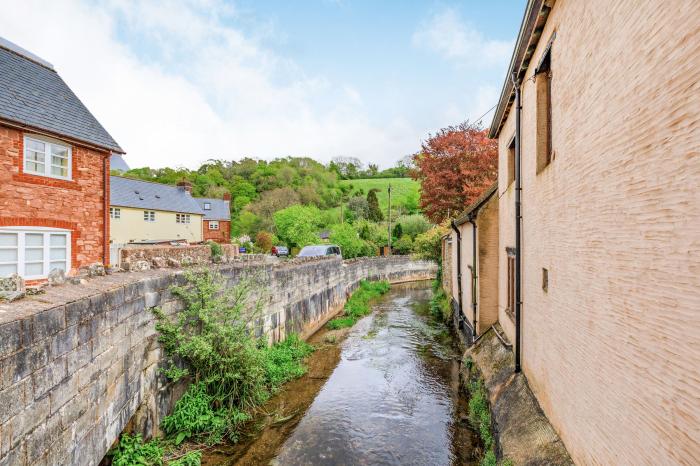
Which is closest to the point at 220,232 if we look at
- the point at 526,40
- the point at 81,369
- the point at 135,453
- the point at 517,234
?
the point at 135,453

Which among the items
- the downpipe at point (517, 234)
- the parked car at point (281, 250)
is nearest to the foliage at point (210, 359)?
the downpipe at point (517, 234)

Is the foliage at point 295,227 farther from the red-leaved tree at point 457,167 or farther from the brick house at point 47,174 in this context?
the brick house at point 47,174

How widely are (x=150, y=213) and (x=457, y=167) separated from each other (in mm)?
25966

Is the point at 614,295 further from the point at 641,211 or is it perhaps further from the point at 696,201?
the point at 696,201

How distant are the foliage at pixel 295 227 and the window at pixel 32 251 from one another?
25.1 metres

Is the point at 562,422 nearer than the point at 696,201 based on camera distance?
No

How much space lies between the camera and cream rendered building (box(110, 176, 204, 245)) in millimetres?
29500

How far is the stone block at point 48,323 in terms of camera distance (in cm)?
326

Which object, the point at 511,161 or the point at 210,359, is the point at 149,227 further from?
the point at 511,161

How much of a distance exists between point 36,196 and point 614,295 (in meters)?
14.1

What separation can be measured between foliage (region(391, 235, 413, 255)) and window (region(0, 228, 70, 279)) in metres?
33.6

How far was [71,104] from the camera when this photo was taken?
533 inches

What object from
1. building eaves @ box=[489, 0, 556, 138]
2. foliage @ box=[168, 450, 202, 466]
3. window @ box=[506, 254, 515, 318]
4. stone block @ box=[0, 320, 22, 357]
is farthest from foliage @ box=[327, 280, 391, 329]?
stone block @ box=[0, 320, 22, 357]

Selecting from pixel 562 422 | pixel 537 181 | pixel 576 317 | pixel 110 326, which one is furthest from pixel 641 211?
pixel 110 326
